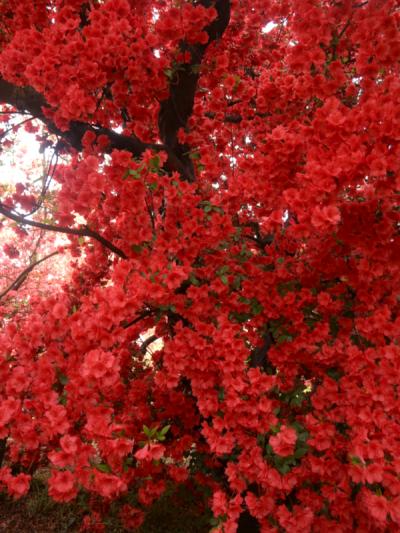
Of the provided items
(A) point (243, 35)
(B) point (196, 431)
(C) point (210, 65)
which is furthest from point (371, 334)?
(A) point (243, 35)

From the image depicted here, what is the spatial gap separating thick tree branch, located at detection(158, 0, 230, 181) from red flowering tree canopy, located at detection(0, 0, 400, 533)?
3 centimetres

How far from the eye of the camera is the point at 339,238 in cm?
283

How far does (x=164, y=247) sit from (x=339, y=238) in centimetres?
126

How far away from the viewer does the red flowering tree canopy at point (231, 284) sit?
2.36m

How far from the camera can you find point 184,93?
157 inches

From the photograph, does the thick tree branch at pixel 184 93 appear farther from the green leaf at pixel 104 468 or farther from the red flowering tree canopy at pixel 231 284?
the green leaf at pixel 104 468

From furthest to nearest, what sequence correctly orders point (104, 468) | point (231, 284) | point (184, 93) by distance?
point (184, 93)
point (231, 284)
point (104, 468)

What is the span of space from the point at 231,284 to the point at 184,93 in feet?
6.50

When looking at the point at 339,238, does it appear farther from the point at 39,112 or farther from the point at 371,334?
the point at 39,112

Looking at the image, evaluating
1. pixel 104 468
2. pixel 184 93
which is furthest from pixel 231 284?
pixel 184 93

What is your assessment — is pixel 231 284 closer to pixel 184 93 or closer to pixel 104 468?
pixel 104 468

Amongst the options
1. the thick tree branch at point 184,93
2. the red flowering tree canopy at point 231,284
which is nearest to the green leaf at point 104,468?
the red flowering tree canopy at point 231,284

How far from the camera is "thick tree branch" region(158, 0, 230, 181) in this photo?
3764mm

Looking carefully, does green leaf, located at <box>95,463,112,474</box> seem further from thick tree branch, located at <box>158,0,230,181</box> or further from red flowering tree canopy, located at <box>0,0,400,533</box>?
thick tree branch, located at <box>158,0,230,181</box>
